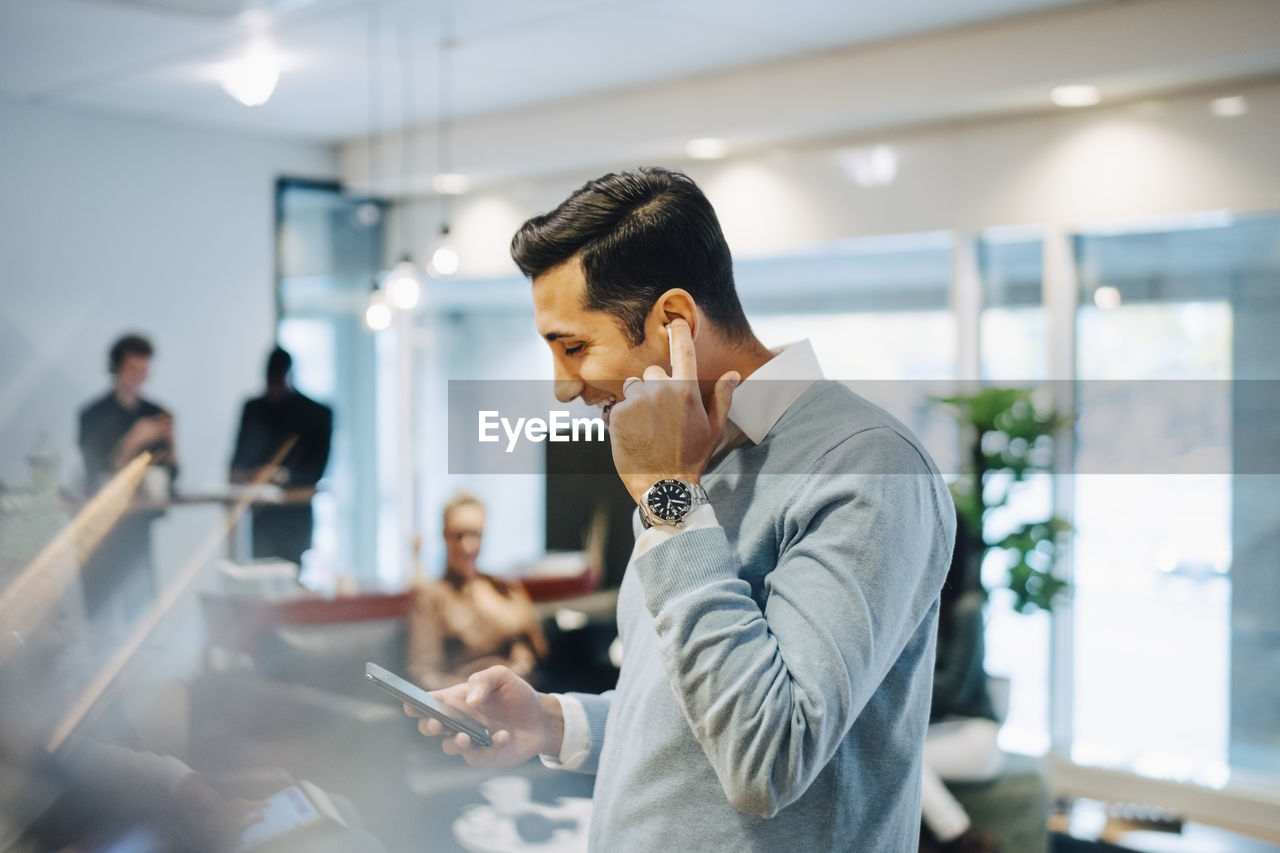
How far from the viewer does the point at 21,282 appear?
1.56 metres

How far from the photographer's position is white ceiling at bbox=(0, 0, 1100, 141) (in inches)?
93.2

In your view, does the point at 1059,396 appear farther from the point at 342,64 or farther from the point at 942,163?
the point at 342,64

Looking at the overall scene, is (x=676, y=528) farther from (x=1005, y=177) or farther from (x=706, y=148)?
(x=706, y=148)

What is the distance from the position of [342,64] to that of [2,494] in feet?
6.39

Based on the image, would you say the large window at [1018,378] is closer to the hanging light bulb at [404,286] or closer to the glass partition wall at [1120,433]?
the glass partition wall at [1120,433]

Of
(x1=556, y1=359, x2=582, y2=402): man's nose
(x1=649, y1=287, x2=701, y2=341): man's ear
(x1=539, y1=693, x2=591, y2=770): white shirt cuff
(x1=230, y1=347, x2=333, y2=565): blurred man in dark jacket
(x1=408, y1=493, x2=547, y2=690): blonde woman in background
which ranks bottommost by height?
(x1=408, y1=493, x2=547, y2=690): blonde woman in background

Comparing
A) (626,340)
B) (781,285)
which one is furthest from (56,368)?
(781,285)

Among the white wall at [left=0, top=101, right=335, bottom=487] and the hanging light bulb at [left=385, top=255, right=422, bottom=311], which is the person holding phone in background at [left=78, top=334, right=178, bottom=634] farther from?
the hanging light bulb at [left=385, top=255, right=422, bottom=311]

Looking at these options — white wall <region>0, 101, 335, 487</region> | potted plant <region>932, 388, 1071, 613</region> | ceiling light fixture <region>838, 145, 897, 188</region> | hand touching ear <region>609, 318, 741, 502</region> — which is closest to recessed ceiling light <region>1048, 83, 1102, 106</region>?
ceiling light fixture <region>838, 145, 897, 188</region>

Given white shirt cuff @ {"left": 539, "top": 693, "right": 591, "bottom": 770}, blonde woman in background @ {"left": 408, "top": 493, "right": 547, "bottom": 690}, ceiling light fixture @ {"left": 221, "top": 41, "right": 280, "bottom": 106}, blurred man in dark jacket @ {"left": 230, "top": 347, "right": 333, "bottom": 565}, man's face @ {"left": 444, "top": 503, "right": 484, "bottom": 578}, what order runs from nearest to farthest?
white shirt cuff @ {"left": 539, "top": 693, "right": 591, "bottom": 770}
blurred man in dark jacket @ {"left": 230, "top": 347, "right": 333, "bottom": 565}
blonde woman in background @ {"left": 408, "top": 493, "right": 547, "bottom": 690}
man's face @ {"left": 444, "top": 503, "right": 484, "bottom": 578}
ceiling light fixture @ {"left": 221, "top": 41, "right": 280, "bottom": 106}

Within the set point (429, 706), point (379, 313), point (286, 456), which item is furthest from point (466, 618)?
point (429, 706)

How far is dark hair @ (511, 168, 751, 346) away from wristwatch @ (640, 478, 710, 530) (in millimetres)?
106

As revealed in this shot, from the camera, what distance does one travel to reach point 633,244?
0.67m

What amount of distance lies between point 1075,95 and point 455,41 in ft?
4.62
